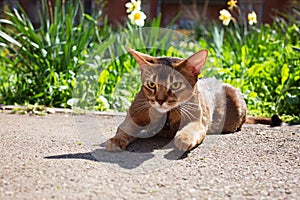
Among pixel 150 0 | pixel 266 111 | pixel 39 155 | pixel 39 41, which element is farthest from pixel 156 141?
pixel 150 0

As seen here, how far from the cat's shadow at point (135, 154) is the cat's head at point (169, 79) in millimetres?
237

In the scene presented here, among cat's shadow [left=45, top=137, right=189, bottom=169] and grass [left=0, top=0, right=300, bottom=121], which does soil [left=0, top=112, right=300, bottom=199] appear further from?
grass [left=0, top=0, right=300, bottom=121]

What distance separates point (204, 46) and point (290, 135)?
2.20 meters

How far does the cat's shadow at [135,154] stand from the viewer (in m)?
2.38

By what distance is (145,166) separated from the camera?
231cm

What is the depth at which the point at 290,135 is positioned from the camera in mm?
3172

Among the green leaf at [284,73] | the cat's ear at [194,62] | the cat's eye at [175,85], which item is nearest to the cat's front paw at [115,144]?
the cat's eye at [175,85]

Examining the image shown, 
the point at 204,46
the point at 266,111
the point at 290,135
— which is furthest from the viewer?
the point at 204,46

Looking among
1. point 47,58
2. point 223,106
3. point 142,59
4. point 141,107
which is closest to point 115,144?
point 141,107

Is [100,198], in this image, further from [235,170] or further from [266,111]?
[266,111]

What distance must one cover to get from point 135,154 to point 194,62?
23.2 inches

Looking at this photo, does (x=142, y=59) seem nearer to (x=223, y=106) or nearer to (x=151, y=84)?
(x=151, y=84)

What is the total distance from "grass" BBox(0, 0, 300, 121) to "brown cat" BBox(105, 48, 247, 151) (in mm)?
1370

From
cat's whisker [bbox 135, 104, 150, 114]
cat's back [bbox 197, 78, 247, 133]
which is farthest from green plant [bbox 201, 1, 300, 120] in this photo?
cat's whisker [bbox 135, 104, 150, 114]
